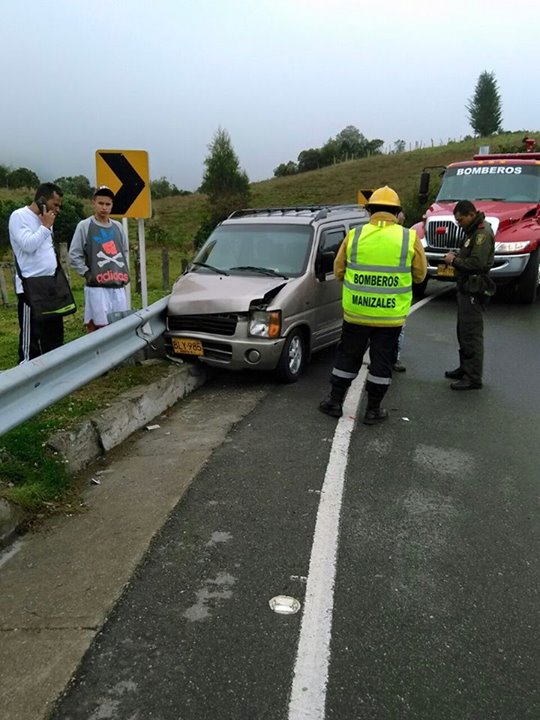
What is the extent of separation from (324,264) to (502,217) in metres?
5.59

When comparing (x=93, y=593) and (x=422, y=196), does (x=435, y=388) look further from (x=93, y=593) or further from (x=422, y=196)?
(x=422, y=196)

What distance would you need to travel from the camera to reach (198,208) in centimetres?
5631

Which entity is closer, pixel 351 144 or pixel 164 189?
pixel 164 189

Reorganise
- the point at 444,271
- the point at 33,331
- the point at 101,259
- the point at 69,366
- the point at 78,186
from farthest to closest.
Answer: the point at 78,186 < the point at 444,271 < the point at 101,259 < the point at 33,331 < the point at 69,366

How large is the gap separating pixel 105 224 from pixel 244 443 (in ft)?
9.04

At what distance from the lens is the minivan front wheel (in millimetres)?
6574

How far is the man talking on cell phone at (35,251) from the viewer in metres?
5.44

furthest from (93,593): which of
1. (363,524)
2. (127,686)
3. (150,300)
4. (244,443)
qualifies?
(150,300)

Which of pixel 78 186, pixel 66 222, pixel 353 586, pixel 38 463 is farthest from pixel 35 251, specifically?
pixel 78 186

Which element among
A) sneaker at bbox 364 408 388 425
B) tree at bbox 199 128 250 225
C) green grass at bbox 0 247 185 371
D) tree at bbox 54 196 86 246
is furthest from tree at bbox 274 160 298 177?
sneaker at bbox 364 408 388 425

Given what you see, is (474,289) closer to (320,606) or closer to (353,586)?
(353,586)

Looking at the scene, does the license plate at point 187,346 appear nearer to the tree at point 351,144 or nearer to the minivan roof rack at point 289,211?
the minivan roof rack at point 289,211

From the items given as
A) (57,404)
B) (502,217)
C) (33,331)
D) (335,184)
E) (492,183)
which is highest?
(335,184)

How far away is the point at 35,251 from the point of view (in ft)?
18.1
